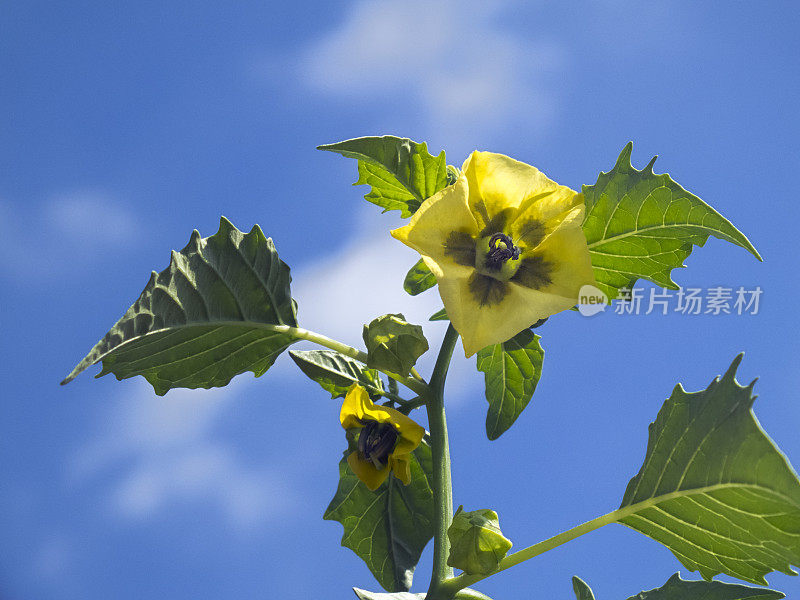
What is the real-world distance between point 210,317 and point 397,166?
367mm

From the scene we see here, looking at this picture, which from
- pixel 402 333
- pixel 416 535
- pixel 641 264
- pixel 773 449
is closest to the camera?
pixel 773 449

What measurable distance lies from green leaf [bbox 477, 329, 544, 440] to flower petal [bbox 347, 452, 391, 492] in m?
0.19

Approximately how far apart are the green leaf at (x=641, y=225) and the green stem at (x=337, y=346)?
0.32 m

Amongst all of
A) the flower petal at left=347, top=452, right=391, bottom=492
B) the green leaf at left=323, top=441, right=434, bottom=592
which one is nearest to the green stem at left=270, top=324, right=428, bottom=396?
the flower petal at left=347, top=452, right=391, bottom=492

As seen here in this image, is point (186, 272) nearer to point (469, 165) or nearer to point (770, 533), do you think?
point (469, 165)

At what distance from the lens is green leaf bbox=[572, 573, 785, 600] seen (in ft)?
3.76

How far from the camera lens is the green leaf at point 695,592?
115 cm

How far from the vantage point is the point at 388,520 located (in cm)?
136

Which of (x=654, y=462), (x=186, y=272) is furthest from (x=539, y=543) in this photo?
(x=186, y=272)

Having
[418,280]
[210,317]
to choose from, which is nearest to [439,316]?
[418,280]

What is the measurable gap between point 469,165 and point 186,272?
18.1 inches

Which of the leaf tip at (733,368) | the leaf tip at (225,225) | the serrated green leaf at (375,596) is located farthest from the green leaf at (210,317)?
the leaf tip at (733,368)

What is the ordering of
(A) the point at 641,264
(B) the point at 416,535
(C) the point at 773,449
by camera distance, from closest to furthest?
(C) the point at 773,449
(A) the point at 641,264
(B) the point at 416,535

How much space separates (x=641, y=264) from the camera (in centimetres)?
116
